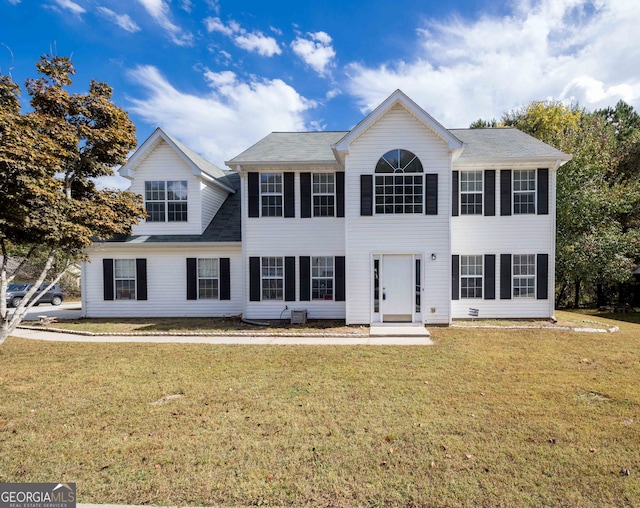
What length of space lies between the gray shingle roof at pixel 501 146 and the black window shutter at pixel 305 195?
20.2 ft

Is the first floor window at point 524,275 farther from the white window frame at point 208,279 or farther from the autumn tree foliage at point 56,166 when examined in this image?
the autumn tree foliage at point 56,166

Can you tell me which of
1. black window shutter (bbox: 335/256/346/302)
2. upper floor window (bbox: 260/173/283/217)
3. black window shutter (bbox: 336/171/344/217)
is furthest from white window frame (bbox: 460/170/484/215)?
upper floor window (bbox: 260/173/283/217)

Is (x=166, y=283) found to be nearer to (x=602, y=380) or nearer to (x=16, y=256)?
(x=602, y=380)

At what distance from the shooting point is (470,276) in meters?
12.6

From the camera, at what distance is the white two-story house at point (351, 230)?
11.4 m

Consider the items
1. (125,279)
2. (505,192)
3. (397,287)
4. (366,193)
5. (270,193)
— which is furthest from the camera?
(125,279)

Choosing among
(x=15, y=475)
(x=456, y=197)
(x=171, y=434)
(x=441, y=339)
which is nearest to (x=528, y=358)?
(x=441, y=339)

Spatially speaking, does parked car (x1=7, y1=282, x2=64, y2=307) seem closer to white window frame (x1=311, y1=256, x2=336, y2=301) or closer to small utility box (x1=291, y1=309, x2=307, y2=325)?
small utility box (x1=291, y1=309, x2=307, y2=325)

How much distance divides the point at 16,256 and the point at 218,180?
22.1 m

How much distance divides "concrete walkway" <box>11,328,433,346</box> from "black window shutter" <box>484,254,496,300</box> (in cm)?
430

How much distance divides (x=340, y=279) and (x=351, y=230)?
2.33 m

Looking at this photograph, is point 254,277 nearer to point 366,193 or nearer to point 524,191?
point 366,193

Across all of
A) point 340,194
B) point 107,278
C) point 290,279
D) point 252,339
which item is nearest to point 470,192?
point 340,194

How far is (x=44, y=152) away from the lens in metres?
7.66
